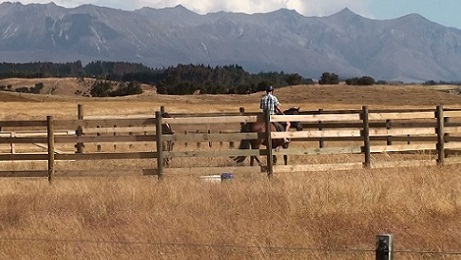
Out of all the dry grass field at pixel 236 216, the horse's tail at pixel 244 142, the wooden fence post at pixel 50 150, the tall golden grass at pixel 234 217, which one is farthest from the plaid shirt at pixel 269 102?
the wooden fence post at pixel 50 150

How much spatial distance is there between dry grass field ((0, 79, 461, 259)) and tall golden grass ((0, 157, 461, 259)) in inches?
0.6

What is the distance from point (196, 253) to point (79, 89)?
181504mm

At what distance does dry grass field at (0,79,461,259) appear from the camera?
32.3 ft

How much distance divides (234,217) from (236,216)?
3.9 inches

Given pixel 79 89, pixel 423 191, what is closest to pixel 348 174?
pixel 423 191

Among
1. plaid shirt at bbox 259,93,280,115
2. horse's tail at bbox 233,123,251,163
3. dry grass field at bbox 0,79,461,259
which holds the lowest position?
dry grass field at bbox 0,79,461,259

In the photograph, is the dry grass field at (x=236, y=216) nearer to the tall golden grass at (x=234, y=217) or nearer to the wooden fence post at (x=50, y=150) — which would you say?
the tall golden grass at (x=234, y=217)

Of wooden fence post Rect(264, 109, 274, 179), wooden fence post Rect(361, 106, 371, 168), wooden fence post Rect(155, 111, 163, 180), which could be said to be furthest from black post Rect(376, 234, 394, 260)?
wooden fence post Rect(361, 106, 371, 168)

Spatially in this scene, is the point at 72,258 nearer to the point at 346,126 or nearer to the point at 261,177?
the point at 261,177

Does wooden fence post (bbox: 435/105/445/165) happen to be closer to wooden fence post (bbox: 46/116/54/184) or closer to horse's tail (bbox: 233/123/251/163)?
horse's tail (bbox: 233/123/251/163)

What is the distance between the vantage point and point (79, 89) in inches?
7387

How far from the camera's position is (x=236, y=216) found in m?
11.7

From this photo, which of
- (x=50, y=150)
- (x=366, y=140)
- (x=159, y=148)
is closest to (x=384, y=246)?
(x=159, y=148)

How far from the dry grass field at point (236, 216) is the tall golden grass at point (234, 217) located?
2 cm
